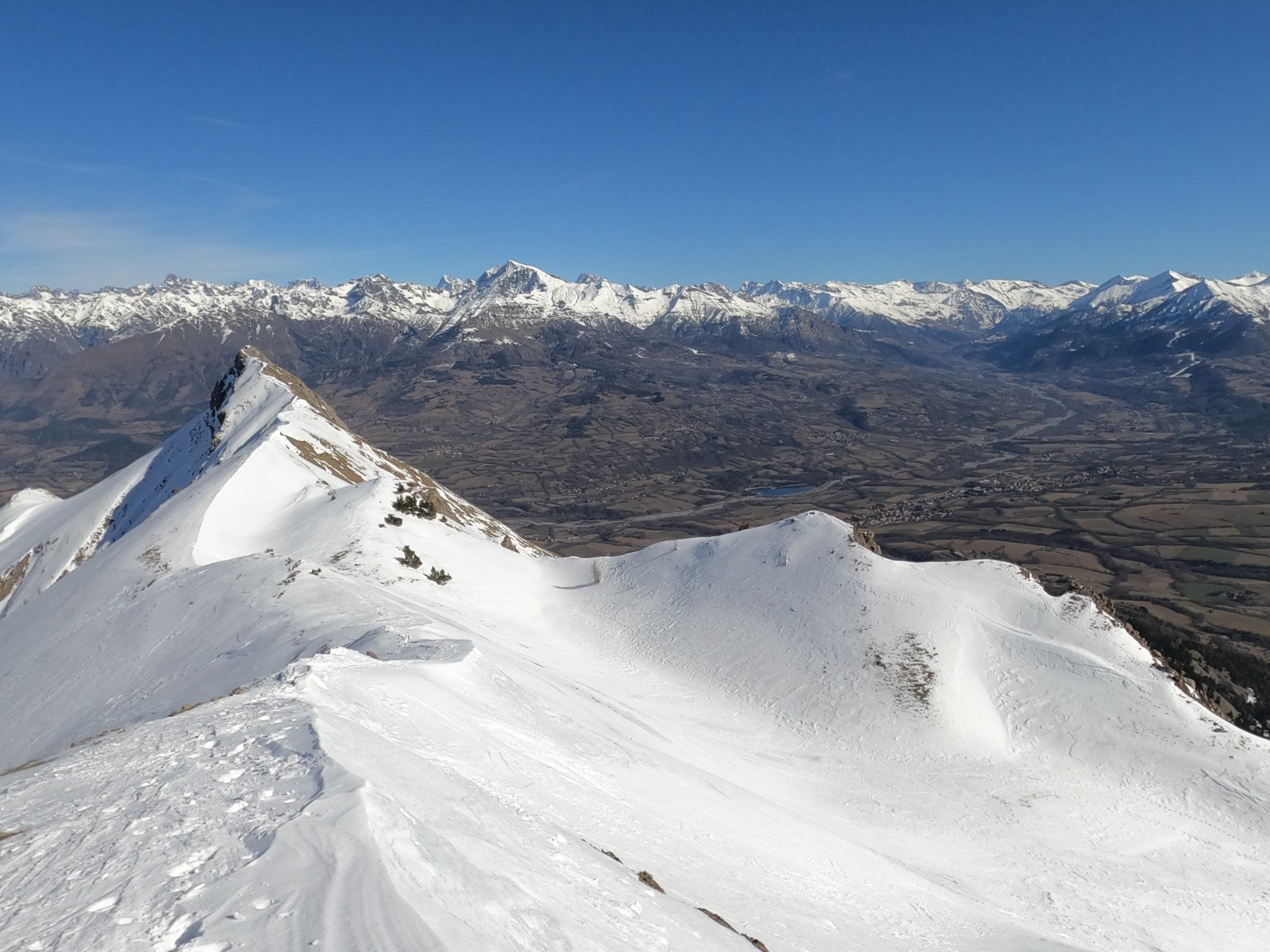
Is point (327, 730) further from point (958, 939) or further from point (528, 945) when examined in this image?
point (958, 939)

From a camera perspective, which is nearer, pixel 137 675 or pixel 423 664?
pixel 423 664

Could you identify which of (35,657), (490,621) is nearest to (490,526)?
(490,621)

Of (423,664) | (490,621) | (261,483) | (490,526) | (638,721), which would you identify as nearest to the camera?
(423,664)

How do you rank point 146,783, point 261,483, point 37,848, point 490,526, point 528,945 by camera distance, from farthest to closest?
1. point 490,526
2. point 261,483
3. point 146,783
4. point 37,848
5. point 528,945

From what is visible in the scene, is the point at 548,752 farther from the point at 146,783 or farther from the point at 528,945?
the point at 528,945

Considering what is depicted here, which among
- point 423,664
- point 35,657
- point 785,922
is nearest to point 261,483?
point 35,657

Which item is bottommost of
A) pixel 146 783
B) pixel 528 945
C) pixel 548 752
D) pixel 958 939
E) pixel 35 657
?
pixel 35 657

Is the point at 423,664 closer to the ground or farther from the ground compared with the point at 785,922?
farther from the ground
